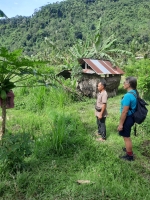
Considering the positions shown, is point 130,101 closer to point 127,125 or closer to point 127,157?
point 127,125

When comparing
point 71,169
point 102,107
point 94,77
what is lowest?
point 71,169

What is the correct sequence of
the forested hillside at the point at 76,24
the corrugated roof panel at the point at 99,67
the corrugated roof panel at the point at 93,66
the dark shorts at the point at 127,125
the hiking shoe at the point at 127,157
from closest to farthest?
1. the dark shorts at the point at 127,125
2. the hiking shoe at the point at 127,157
3. the corrugated roof panel at the point at 93,66
4. the corrugated roof panel at the point at 99,67
5. the forested hillside at the point at 76,24

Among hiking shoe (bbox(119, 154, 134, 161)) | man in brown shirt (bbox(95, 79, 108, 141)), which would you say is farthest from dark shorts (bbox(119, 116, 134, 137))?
man in brown shirt (bbox(95, 79, 108, 141))

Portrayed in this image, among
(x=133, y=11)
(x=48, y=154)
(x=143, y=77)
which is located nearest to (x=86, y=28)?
(x=133, y=11)

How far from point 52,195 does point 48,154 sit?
1160 millimetres

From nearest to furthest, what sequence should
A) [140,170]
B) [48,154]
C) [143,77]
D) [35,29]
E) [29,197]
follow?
[29,197] < [140,170] < [48,154] < [143,77] < [35,29]

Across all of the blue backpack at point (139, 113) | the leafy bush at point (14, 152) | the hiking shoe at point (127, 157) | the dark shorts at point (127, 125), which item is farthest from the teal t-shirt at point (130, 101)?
the leafy bush at point (14, 152)

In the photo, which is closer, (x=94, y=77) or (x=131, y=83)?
(x=131, y=83)

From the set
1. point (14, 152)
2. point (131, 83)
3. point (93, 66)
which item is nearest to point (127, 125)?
point (131, 83)

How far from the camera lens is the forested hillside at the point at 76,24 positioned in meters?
49.0

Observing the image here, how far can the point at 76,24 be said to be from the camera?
216 ft

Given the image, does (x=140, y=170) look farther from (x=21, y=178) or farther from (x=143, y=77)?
(x=143, y=77)

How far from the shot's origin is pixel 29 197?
106 inches

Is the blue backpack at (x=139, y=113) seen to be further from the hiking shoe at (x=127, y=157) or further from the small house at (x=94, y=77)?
the small house at (x=94, y=77)
